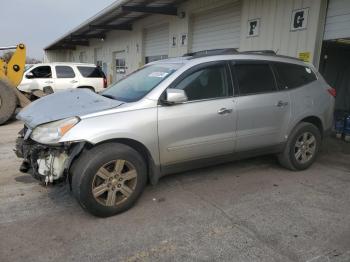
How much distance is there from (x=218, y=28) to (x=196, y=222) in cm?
804

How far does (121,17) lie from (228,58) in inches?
470

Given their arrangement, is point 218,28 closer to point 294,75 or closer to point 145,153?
point 294,75

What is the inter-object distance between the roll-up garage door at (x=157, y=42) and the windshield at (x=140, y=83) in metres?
8.95

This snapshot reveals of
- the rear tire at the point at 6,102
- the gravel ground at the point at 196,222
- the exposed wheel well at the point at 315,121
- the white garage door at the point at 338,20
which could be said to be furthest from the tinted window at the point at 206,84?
the rear tire at the point at 6,102

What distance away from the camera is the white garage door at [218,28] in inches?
367

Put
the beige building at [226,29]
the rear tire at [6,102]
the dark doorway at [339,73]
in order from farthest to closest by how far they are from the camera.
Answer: the dark doorway at [339,73] → the rear tire at [6,102] → the beige building at [226,29]

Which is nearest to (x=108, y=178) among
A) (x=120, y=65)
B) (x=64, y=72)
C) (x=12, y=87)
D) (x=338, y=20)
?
(x=338, y=20)

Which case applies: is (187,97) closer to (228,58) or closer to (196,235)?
(228,58)

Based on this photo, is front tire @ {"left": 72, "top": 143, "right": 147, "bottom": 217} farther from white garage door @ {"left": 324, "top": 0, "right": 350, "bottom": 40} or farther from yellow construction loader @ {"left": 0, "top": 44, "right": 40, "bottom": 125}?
yellow construction loader @ {"left": 0, "top": 44, "right": 40, "bottom": 125}

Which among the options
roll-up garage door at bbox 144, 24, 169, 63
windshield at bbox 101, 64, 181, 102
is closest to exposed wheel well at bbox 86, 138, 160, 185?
windshield at bbox 101, 64, 181, 102

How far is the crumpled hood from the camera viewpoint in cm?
336

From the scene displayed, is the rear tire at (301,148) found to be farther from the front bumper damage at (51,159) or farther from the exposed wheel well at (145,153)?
the front bumper damage at (51,159)

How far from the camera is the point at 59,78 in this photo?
12594mm

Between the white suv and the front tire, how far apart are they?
9.49 m
